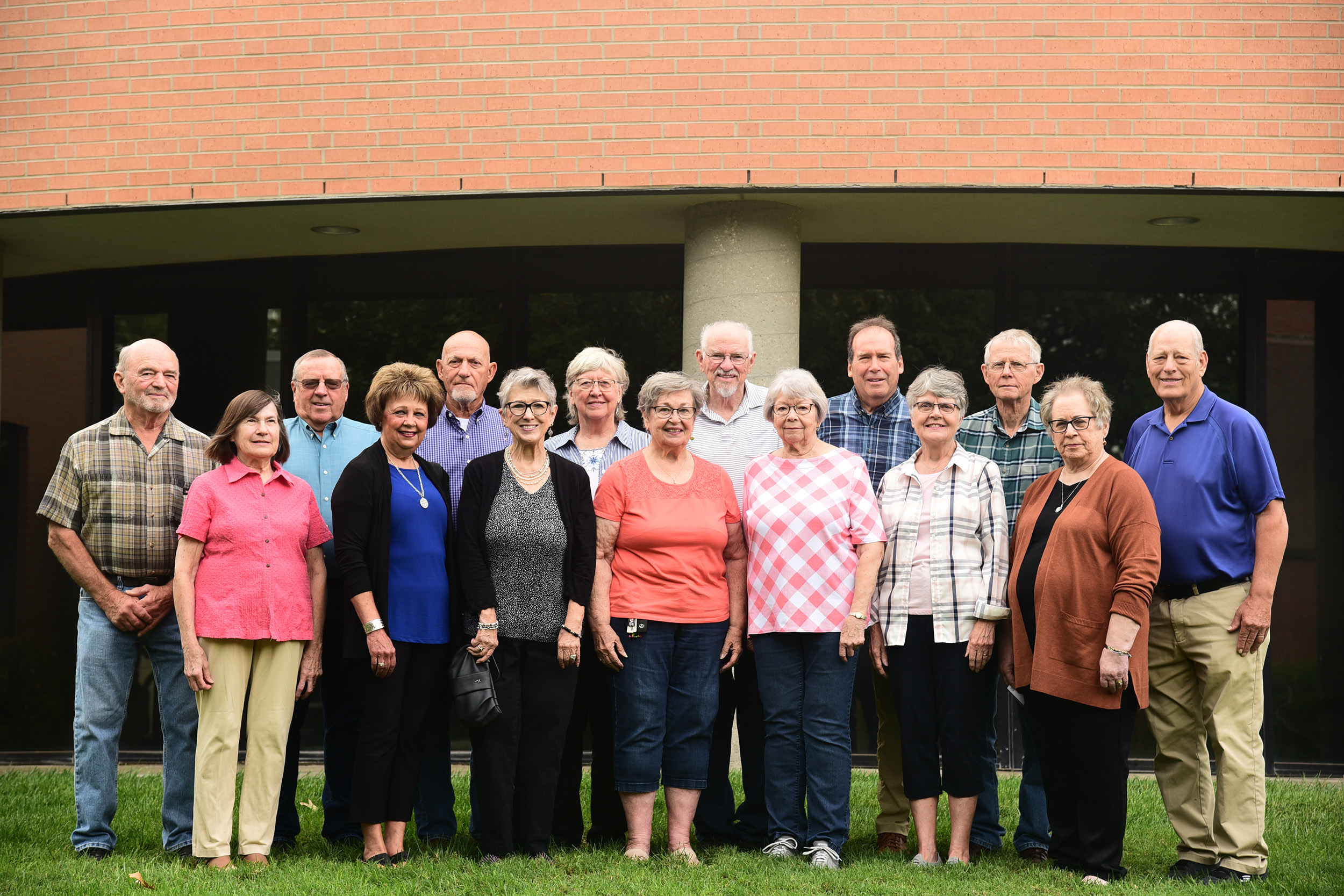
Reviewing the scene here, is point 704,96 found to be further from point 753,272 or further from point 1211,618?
point 1211,618

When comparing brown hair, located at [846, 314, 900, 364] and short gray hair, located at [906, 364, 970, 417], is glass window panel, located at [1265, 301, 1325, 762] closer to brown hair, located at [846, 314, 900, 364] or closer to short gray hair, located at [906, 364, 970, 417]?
brown hair, located at [846, 314, 900, 364]

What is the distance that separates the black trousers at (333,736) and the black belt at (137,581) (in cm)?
73

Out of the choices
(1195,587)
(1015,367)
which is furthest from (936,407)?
(1195,587)

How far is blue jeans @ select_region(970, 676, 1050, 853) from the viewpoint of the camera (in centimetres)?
496

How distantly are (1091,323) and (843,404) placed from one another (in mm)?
3090

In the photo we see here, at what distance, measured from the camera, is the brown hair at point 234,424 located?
480 cm

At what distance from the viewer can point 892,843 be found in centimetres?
519

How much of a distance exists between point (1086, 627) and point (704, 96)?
12.3 ft

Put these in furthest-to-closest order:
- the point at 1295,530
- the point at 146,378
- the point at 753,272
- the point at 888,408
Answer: the point at 1295,530
the point at 753,272
the point at 888,408
the point at 146,378

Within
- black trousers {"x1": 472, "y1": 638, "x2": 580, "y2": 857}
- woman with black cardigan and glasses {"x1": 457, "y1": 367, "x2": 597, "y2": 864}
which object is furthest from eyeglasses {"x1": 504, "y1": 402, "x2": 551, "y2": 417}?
black trousers {"x1": 472, "y1": 638, "x2": 580, "y2": 857}

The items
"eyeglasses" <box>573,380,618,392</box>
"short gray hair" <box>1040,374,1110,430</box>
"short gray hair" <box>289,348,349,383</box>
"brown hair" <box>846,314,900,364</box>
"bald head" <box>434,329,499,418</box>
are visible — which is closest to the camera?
"short gray hair" <box>1040,374,1110,430</box>

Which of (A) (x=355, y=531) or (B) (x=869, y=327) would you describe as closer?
→ (A) (x=355, y=531)

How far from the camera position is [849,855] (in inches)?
197

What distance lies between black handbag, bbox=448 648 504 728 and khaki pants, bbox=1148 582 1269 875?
2.67 meters
